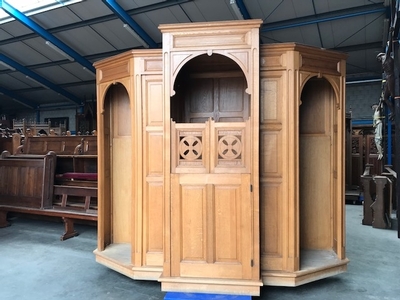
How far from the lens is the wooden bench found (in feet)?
14.2

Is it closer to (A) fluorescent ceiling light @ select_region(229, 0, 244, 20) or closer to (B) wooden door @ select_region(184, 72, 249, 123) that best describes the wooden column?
(B) wooden door @ select_region(184, 72, 249, 123)

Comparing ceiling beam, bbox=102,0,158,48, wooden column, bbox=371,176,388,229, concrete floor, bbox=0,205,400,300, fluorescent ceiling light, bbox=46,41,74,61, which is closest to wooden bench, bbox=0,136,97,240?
concrete floor, bbox=0,205,400,300

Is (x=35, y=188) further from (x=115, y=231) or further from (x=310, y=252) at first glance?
(x=310, y=252)

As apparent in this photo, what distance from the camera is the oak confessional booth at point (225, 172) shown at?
8.07 ft

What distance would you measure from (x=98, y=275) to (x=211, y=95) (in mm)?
2239

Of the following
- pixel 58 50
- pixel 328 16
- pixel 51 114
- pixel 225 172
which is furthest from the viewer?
pixel 51 114

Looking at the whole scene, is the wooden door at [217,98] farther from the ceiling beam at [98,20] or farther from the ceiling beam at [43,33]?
the ceiling beam at [43,33]

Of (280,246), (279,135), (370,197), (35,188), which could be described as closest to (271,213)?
(280,246)

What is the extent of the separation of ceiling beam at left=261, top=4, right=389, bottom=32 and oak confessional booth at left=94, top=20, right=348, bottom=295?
4.75m

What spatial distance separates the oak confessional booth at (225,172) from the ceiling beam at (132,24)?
531cm

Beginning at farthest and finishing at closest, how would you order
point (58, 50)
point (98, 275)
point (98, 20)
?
point (58, 50) → point (98, 20) → point (98, 275)

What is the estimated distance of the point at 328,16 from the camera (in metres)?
6.83

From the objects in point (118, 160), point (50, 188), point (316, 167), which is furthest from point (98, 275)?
point (316, 167)

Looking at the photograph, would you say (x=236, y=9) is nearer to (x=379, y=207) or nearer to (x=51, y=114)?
(x=379, y=207)
